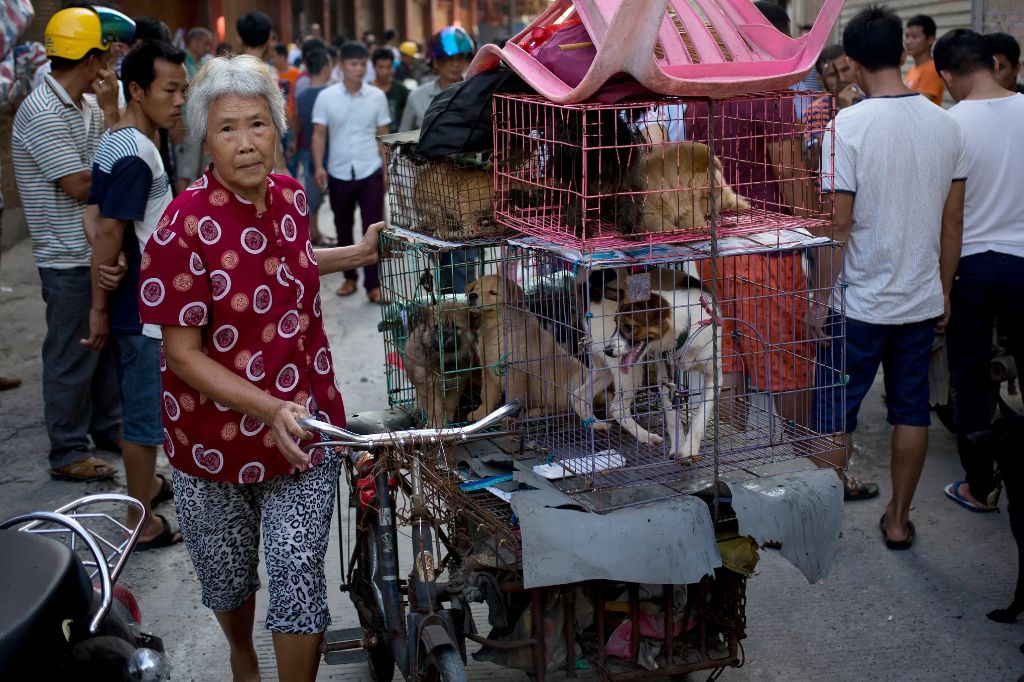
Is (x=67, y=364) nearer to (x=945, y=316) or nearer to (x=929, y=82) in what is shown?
(x=945, y=316)

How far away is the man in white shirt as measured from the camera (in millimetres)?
9258

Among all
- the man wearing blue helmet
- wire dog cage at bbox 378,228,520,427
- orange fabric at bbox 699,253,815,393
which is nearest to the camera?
orange fabric at bbox 699,253,815,393

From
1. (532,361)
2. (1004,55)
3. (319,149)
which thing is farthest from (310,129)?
(532,361)

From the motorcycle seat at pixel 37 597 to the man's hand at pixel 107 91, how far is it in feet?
12.8

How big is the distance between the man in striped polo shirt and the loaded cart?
7.70 ft

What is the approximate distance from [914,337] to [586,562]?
238cm

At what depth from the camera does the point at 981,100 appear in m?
4.91

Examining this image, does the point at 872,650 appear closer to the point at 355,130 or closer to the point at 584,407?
the point at 584,407

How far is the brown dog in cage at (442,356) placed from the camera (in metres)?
3.64

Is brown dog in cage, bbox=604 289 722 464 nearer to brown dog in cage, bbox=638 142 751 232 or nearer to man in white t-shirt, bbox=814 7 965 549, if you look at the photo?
brown dog in cage, bbox=638 142 751 232

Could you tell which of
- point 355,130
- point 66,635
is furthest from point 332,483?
point 355,130

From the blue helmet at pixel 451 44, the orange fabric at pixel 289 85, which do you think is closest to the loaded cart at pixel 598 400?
the blue helmet at pixel 451 44

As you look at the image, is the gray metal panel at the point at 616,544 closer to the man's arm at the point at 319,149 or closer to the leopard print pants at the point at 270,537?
the leopard print pants at the point at 270,537

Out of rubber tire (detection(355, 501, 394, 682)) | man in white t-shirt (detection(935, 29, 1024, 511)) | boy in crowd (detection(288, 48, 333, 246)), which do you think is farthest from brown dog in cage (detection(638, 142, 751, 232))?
boy in crowd (detection(288, 48, 333, 246))
